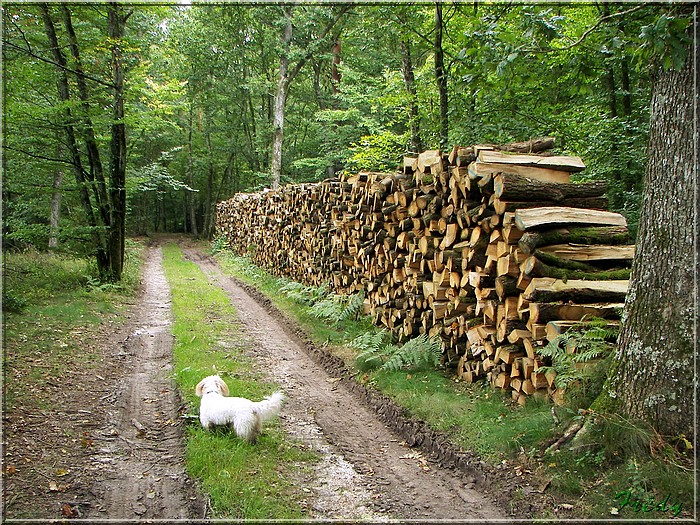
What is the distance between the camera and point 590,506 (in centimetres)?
346

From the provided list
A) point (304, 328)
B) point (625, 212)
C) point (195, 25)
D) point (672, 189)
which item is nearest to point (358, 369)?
point (304, 328)

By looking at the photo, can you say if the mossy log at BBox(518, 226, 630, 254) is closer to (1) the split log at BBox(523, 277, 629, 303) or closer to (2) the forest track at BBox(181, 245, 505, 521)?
(1) the split log at BBox(523, 277, 629, 303)

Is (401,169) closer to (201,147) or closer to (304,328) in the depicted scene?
(304,328)

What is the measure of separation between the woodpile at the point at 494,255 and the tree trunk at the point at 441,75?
306cm

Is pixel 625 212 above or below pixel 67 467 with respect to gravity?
above

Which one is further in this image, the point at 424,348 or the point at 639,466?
the point at 424,348

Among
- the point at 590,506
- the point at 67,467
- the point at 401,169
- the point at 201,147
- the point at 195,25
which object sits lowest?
the point at 67,467

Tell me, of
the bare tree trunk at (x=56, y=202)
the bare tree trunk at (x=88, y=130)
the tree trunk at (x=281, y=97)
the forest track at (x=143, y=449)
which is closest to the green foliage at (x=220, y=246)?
the tree trunk at (x=281, y=97)

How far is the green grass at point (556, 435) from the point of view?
11.2ft

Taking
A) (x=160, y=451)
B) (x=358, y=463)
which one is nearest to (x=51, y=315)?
(x=160, y=451)

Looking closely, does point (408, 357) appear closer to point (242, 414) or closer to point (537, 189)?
point (242, 414)

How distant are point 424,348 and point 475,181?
7.16 ft

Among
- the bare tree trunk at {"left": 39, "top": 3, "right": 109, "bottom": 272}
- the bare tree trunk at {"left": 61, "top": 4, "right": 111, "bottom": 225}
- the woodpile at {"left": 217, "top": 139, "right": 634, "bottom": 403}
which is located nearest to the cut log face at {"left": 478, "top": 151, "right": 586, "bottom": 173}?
the woodpile at {"left": 217, "top": 139, "right": 634, "bottom": 403}

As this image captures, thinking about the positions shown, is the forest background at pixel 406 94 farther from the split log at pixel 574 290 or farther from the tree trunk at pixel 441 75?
the split log at pixel 574 290
